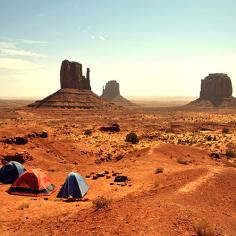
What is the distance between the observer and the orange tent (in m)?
20.0

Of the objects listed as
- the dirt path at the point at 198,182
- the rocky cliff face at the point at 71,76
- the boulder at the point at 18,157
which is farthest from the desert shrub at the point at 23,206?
the rocky cliff face at the point at 71,76

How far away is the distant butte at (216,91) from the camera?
7191 inches

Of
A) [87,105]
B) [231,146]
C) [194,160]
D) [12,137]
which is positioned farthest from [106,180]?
[87,105]

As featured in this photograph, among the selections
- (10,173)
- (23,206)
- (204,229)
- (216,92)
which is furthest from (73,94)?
(204,229)

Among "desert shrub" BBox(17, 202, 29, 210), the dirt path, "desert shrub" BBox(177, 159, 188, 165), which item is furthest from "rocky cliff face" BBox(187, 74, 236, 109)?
"desert shrub" BBox(17, 202, 29, 210)

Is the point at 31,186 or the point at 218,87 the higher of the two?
the point at 218,87

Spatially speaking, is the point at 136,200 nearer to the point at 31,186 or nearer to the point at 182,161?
the point at 31,186

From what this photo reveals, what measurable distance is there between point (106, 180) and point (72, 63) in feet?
394

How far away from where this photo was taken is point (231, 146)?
42.5 m

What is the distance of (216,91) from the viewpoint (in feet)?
626

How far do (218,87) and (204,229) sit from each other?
607 feet

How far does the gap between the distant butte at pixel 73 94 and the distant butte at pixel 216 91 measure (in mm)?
65328

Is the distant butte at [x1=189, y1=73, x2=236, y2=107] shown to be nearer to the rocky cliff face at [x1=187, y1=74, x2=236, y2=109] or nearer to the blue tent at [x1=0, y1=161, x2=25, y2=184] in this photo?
the rocky cliff face at [x1=187, y1=74, x2=236, y2=109]

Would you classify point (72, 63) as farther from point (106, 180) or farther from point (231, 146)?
point (106, 180)
